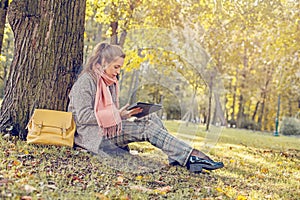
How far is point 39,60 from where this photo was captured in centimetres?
466

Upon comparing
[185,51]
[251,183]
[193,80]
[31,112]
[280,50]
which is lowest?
[251,183]

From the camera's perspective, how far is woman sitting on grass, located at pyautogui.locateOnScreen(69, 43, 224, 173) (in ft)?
13.7

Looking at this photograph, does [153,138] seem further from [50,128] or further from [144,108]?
[50,128]

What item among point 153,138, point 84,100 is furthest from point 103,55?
point 153,138

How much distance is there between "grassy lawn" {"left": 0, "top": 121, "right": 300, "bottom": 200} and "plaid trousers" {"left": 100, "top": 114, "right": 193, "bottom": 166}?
0.55 feet

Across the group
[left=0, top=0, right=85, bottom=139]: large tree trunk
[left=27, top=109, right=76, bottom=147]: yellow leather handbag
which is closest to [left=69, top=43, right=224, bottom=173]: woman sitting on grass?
[left=27, top=109, right=76, bottom=147]: yellow leather handbag

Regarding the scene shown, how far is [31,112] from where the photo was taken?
4.64 m

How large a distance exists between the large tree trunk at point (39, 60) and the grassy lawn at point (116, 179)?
1.40ft

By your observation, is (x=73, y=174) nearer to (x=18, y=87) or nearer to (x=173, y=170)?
(x=173, y=170)

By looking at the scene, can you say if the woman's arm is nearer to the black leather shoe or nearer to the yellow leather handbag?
the yellow leather handbag

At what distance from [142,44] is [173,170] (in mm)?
2088

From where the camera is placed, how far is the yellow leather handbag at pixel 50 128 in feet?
13.9

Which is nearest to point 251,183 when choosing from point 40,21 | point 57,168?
point 57,168

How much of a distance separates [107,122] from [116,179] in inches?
29.4
